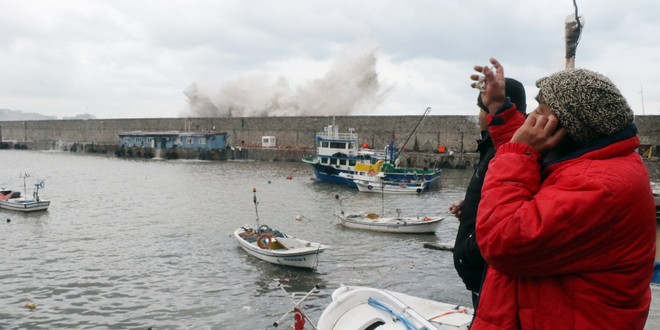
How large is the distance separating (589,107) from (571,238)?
1.73 ft

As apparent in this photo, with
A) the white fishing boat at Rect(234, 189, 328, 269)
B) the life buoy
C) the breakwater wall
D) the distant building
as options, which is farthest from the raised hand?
the distant building

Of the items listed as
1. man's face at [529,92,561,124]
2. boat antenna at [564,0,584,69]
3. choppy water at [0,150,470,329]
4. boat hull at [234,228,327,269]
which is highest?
boat antenna at [564,0,584,69]

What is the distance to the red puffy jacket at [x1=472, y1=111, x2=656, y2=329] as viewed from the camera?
1.88 m

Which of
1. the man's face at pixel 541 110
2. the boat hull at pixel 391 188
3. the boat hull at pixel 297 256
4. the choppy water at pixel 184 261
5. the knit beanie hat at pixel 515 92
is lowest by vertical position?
the choppy water at pixel 184 261

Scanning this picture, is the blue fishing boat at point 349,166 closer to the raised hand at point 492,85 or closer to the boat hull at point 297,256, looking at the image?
the boat hull at point 297,256

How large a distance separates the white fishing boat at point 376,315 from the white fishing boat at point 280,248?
864 centimetres

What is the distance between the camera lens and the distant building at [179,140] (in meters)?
65.9

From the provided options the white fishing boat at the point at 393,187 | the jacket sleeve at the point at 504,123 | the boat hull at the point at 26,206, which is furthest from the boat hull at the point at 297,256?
the white fishing boat at the point at 393,187

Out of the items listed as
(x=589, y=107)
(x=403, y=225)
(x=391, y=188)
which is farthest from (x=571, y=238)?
(x=391, y=188)

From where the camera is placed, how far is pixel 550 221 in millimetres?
1876

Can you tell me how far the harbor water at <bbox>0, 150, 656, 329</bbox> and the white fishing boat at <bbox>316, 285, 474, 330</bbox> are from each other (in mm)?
3515

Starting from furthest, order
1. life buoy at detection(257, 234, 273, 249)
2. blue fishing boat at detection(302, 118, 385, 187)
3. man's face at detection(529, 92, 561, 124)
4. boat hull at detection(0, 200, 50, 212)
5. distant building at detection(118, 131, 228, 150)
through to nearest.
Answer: distant building at detection(118, 131, 228, 150)
blue fishing boat at detection(302, 118, 385, 187)
boat hull at detection(0, 200, 50, 212)
life buoy at detection(257, 234, 273, 249)
man's face at detection(529, 92, 561, 124)

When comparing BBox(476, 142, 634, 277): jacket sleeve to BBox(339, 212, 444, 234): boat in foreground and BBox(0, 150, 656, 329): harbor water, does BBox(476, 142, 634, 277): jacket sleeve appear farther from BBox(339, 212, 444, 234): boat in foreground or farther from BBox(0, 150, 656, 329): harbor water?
BBox(339, 212, 444, 234): boat in foreground

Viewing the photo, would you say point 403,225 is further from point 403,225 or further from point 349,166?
point 349,166
